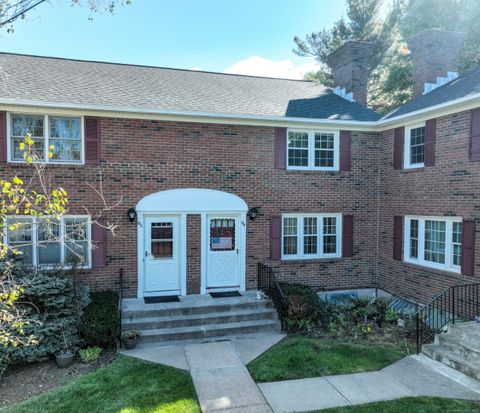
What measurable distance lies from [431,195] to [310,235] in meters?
3.52

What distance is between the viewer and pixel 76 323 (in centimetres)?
802

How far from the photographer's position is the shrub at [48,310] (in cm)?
742

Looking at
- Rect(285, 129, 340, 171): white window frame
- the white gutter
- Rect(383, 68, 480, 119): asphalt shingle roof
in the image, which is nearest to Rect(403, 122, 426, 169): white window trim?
the white gutter

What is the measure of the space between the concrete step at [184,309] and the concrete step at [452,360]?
12.3 ft

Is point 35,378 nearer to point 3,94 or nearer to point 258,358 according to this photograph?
point 258,358

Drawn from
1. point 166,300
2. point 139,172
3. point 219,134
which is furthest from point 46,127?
point 166,300

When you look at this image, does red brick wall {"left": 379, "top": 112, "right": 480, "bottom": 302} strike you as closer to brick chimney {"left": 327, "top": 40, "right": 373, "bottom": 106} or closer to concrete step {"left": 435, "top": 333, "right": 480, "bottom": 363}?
concrete step {"left": 435, "top": 333, "right": 480, "bottom": 363}

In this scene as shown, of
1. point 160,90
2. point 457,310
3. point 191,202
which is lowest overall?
point 457,310


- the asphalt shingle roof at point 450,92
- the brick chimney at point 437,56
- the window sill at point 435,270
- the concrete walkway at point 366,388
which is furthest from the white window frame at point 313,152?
the concrete walkway at point 366,388

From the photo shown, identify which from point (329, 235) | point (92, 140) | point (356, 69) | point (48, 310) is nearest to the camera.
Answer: point (48, 310)

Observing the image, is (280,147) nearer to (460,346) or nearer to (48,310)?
(460,346)

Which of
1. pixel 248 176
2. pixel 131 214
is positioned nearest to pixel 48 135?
pixel 131 214

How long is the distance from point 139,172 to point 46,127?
248 cm

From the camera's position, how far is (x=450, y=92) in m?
10.4
